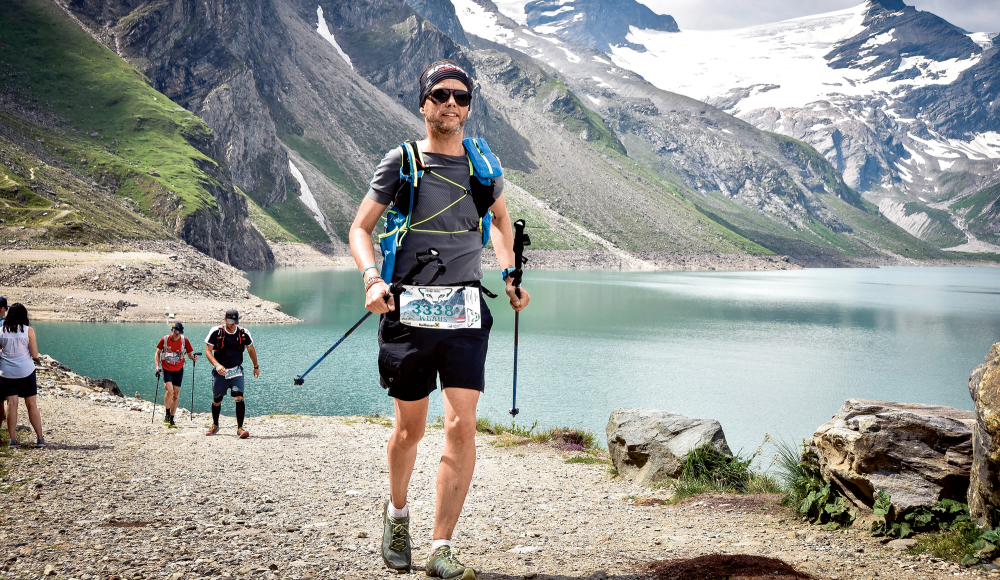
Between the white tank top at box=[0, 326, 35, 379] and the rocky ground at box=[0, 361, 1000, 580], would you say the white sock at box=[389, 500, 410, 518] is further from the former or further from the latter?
the white tank top at box=[0, 326, 35, 379]

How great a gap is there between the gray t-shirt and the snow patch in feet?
480

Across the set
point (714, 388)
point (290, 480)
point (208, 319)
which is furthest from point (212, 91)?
point (290, 480)

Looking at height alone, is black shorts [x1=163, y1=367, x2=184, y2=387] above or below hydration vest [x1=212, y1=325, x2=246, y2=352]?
below

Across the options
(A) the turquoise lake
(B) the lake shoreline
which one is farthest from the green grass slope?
(A) the turquoise lake

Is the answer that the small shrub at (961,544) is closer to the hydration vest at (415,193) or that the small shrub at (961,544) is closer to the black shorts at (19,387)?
the hydration vest at (415,193)

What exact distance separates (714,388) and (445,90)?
92.9 feet

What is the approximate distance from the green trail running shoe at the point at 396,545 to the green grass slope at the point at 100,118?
3573 inches

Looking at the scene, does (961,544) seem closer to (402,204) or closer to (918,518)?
(918,518)

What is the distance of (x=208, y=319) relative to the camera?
4144 centimetres

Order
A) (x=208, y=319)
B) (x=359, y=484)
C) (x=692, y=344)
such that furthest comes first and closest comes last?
(x=692, y=344) → (x=208, y=319) → (x=359, y=484)

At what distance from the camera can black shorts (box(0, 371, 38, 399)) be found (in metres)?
9.37

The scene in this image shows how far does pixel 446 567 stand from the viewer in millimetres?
4172

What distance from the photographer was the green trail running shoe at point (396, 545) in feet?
14.7

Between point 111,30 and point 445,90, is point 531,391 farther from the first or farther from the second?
point 111,30
